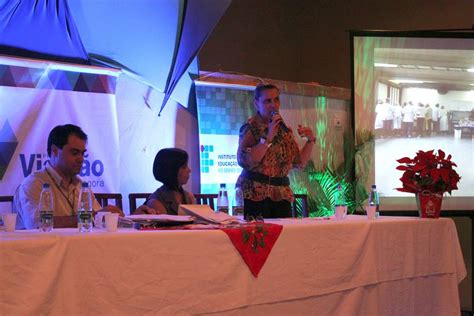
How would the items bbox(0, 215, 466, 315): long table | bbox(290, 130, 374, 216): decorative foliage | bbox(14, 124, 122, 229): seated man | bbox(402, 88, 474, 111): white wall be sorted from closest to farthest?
bbox(0, 215, 466, 315): long table < bbox(14, 124, 122, 229): seated man < bbox(290, 130, 374, 216): decorative foliage < bbox(402, 88, 474, 111): white wall

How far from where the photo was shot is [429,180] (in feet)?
11.0

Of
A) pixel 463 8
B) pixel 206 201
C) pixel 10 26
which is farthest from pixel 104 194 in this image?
pixel 463 8

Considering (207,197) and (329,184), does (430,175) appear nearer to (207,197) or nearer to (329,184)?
(207,197)

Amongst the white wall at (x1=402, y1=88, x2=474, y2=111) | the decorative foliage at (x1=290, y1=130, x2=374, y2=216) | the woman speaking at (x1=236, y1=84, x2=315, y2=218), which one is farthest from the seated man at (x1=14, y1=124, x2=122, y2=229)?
the white wall at (x1=402, y1=88, x2=474, y2=111)

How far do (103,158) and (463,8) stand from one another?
3330mm

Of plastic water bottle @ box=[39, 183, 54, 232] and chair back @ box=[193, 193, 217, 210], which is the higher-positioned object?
plastic water bottle @ box=[39, 183, 54, 232]

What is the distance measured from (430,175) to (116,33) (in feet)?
7.37

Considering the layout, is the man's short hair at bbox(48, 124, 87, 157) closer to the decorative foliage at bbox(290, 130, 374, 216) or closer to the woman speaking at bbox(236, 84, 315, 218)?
the woman speaking at bbox(236, 84, 315, 218)

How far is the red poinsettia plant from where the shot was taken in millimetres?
3312

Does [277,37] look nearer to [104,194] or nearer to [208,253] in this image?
[104,194]

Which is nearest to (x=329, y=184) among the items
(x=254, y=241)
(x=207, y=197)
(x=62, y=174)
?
(x=207, y=197)

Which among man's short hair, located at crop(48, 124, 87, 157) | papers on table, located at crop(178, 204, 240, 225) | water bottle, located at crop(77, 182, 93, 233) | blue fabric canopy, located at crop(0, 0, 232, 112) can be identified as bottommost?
papers on table, located at crop(178, 204, 240, 225)

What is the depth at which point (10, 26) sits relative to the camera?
3902 mm

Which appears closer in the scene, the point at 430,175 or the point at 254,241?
the point at 254,241
